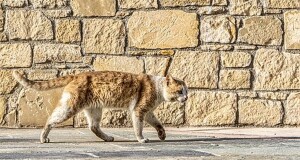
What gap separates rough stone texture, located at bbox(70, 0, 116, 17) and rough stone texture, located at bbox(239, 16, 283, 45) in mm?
1365

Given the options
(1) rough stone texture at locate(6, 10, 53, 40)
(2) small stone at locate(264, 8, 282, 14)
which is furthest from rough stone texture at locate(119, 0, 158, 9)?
(2) small stone at locate(264, 8, 282, 14)

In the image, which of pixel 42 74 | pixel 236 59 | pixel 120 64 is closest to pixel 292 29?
pixel 236 59

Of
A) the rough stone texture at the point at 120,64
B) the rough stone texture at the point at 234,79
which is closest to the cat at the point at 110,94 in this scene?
the rough stone texture at the point at 120,64

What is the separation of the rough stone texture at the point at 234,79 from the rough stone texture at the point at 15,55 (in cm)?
200

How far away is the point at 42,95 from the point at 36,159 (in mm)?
3483

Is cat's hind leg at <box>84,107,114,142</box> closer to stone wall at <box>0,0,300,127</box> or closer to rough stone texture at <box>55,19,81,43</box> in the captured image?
stone wall at <box>0,0,300,127</box>

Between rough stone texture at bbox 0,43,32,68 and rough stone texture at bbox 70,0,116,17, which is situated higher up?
rough stone texture at bbox 70,0,116,17

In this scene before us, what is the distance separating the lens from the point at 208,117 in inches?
325

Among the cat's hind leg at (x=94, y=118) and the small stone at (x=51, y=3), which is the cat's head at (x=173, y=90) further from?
the small stone at (x=51, y=3)

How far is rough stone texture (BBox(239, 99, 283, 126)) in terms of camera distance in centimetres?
823

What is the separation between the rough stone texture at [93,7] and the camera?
323 inches

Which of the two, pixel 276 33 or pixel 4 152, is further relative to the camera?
pixel 276 33

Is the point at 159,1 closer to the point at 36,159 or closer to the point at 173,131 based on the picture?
the point at 173,131

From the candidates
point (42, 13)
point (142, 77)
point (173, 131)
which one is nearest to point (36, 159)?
point (142, 77)
